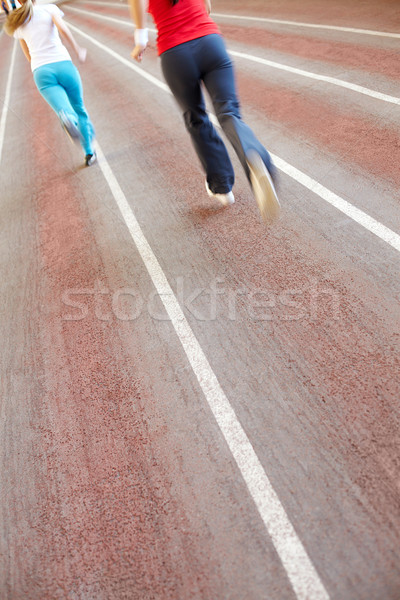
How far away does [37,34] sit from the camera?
5.54 m

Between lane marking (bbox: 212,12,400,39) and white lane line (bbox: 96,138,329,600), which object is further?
lane marking (bbox: 212,12,400,39)

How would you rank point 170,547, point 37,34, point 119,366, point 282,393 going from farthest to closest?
point 37,34 < point 119,366 < point 282,393 < point 170,547

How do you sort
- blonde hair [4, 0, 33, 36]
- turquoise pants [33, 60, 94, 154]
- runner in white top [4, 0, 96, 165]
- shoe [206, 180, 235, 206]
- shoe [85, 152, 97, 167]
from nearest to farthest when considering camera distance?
shoe [206, 180, 235, 206]
blonde hair [4, 0, 33, 36]
runner in white top [4, 0, 96, 165]
turquoise pants [33, 60, 94, 154]
shoe [85, 152, 97, 167]

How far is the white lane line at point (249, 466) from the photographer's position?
1964 millimetres

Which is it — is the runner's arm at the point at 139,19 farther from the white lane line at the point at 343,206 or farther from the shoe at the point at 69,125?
the shoe at the point at 69,125

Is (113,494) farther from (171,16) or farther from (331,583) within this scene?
Answer: (171,16)

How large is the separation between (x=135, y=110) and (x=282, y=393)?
734cm

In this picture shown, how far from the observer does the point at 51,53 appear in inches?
226

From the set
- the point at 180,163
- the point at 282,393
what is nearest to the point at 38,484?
the point at 282,393

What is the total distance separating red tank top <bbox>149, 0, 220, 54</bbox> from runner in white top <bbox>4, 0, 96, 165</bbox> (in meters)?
2.56

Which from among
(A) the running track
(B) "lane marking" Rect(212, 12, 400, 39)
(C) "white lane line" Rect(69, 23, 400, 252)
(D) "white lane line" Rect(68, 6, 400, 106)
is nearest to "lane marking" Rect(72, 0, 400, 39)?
(B) "lane marking" Rect(212, 12, 400, 39)

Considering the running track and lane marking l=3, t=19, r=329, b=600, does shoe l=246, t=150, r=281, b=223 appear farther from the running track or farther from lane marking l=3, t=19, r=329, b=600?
lane marking l=3, t=19, r=329, b=600

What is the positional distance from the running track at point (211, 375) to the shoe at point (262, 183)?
1.77 feet

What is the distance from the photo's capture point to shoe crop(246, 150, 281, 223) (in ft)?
11.0
